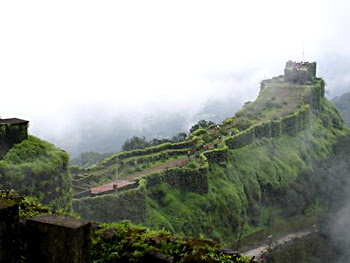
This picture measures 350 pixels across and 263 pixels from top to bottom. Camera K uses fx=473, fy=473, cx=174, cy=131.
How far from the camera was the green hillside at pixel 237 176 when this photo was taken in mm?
28158

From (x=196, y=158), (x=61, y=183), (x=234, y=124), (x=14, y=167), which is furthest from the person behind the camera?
(x=234, y=124)

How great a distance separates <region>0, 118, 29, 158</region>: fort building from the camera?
15164mm

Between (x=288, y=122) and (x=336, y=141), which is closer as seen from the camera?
(x=288, y=122)

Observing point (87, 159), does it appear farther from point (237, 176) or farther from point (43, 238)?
point (43, 238)

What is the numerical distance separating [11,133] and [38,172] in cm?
157

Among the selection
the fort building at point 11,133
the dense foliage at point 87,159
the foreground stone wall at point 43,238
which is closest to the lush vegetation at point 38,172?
the fort building at point 11,133

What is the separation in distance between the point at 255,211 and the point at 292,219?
5.73m

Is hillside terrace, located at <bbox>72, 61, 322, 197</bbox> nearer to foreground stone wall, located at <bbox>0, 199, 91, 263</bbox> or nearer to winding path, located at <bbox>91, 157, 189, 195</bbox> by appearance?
winding path, located at <bbox>91, 157, 189, 195</bbox>

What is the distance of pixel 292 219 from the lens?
1676 inches

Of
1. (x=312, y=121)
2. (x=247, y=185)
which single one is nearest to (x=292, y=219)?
(x=247, y=185)

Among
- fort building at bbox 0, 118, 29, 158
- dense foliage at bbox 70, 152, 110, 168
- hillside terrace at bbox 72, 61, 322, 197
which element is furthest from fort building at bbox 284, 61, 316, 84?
fort building at bbox 0, 118, 29, 158

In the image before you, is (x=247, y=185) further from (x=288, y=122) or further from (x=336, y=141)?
(x=336, y=141)

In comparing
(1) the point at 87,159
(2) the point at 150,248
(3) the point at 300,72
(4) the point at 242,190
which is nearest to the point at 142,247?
(2) the point at 150,248

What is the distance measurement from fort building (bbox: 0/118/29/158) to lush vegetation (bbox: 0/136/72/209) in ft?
0.63
